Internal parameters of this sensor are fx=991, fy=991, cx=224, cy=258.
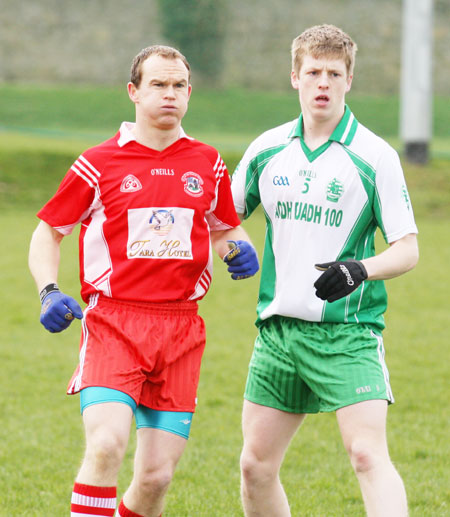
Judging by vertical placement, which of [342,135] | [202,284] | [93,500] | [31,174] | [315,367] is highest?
[31,174]

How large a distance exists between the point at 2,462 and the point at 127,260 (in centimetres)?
251

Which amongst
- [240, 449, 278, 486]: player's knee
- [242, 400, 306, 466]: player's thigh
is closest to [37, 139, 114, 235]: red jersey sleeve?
[242, 400, 306, 466]: player's thigh

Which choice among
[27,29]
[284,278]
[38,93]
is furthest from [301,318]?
[27,29]

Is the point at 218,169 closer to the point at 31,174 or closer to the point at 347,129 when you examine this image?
the point at 347,129

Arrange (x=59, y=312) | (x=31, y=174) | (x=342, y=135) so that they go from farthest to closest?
(x=31, y=174) → (x=342, y=135) → (x=59, y=312)

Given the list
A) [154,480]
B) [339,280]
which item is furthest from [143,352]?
[339,280]

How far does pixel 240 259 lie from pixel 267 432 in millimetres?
771

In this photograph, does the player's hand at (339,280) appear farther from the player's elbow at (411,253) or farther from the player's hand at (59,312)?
the player's hand at (59,312)

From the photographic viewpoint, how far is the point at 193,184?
14.5ft

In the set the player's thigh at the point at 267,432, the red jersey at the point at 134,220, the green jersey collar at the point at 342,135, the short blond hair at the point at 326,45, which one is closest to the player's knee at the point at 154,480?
the player's thigh at the point at 267,432

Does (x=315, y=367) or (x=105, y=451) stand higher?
(x=315, y=367)

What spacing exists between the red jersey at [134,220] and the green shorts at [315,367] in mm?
427

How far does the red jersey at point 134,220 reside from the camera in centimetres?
427

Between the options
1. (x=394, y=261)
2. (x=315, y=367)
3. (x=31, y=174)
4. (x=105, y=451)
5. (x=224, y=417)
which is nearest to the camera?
(x=105, y=451)
